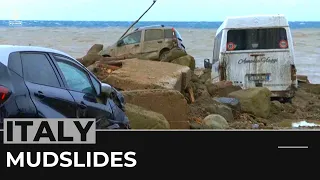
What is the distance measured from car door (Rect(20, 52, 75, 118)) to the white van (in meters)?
8.77

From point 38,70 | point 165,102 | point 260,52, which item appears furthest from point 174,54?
point 38,70

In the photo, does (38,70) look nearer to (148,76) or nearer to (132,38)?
(148,76)

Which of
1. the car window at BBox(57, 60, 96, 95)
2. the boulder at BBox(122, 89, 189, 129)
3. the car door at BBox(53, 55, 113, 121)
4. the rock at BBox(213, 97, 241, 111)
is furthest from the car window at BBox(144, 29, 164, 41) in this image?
the car window at BBox(57, 60, 96, 95)

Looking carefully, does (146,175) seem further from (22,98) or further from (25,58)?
(25,58)

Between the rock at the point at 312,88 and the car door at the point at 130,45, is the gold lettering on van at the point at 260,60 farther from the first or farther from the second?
the car door at the point at 130,45

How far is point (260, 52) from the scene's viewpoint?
1472cm

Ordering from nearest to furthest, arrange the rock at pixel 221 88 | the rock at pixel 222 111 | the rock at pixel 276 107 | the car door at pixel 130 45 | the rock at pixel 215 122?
1. the rock at pixel 215 122
2. the rock at pixel 222 111
3. the rock at pixel 276 107
4. the rock at pixel 221 88
5. the car door at pixel 130 45

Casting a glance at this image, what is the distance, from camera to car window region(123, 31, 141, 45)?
82.5 ft

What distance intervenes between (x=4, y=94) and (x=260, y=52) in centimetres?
1012

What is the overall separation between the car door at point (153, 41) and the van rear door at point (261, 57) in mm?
10249

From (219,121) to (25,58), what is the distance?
19.1ft

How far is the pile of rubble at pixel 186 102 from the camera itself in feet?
33.5

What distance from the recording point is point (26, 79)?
5672mm

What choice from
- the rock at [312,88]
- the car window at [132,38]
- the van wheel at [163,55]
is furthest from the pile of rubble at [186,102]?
the car window at [132,38]
